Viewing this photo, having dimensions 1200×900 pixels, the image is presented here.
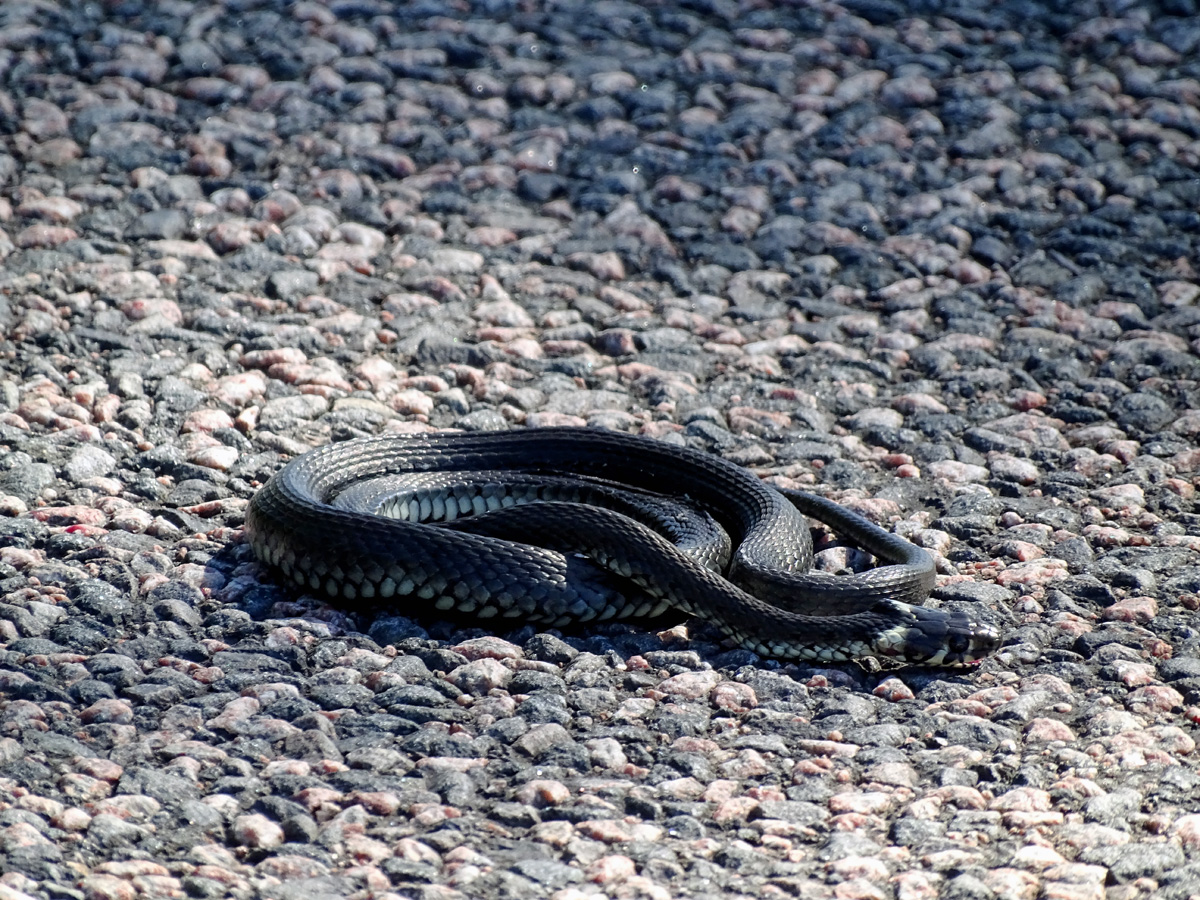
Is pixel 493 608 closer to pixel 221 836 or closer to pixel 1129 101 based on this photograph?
pixel 221 836

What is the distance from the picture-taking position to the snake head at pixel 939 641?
5.98 metres

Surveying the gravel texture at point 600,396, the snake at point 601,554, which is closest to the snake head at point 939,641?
the snake at point 601,554

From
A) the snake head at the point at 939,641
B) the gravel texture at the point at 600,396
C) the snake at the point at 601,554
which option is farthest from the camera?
the snake at the point at 601,554

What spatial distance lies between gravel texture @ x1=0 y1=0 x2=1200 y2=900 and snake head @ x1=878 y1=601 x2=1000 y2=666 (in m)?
0.12

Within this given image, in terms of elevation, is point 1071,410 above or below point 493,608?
above

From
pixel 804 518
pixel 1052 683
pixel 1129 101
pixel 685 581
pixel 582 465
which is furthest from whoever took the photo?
pixel 1129 101

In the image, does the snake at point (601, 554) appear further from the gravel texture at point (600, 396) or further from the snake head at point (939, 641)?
the gravel texture at point (600, 396)

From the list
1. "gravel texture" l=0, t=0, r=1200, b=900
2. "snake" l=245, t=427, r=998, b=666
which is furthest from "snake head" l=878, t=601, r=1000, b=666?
"gravel texture" l=0, t=0, r=1200, b=900

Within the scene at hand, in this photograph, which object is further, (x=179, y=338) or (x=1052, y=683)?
(x=179, y=338)

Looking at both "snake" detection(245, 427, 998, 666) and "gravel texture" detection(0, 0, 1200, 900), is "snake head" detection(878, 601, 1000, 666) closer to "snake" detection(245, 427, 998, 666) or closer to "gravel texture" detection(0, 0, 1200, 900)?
"snake" detection(245, 427, 998, 666)

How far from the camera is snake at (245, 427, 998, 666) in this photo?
6113 millimetres

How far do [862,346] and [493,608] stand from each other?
409 centimetres

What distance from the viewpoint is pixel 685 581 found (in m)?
6.29

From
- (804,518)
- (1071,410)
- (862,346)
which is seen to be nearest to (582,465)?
(804,518)
